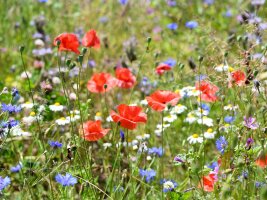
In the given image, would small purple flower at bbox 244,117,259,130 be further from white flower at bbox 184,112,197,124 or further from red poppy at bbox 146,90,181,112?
white flower at bbox 184,112,197,124

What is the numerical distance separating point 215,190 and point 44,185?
4.04 feet

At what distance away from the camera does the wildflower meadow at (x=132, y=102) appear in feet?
7.48

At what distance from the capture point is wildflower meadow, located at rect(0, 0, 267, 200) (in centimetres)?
228

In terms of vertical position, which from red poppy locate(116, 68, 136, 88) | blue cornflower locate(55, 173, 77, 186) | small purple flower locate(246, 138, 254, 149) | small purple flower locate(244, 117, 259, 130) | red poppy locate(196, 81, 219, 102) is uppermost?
red poppy locate(116, 68, 136, 88)

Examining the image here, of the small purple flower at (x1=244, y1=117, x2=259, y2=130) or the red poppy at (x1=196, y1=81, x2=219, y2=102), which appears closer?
the small purple flower at (x1=244, y1=117, x2=259, y2=130)

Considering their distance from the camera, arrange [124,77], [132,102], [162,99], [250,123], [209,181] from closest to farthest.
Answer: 1. [250,123]
2. [209,181]
3. [162,99]
4. [124,77]
5. [132,102]

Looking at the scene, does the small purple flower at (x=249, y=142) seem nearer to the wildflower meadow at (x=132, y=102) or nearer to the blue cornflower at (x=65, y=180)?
the wildflower meadow at (x=132, y=102)

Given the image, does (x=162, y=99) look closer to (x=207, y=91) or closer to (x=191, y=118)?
(x=207, y=91)

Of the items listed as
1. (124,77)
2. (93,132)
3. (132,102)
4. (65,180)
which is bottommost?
(65,180)

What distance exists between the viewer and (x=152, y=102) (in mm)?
2348

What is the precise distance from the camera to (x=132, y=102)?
3705 mm

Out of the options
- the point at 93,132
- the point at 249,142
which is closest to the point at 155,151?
the point at 93,132

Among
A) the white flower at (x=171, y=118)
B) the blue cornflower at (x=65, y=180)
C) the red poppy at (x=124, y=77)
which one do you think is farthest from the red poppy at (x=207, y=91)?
the blue cornflower at (x=65, y=180)

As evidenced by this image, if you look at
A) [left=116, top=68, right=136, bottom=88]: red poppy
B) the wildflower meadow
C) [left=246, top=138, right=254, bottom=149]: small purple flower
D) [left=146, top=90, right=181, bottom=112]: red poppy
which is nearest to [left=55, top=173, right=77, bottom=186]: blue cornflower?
the wildflower meadow
